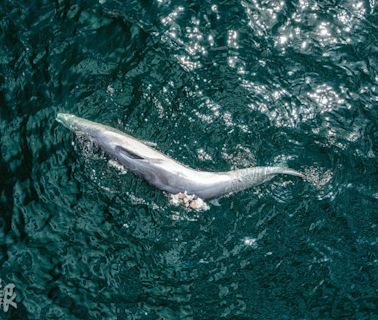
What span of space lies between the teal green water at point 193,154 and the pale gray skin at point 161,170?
36 cm

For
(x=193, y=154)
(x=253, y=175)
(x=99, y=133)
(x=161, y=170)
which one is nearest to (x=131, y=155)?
(x=161, y=170)

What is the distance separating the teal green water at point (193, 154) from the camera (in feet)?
29.9

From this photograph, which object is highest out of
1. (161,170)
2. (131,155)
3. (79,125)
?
(79,125)

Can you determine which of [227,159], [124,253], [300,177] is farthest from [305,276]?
[124,253]

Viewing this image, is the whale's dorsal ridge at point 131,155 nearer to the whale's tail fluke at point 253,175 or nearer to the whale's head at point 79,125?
the whale's head at point 79,125

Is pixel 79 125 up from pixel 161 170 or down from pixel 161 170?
up

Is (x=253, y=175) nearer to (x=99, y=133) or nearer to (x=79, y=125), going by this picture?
(x=99, y=133)

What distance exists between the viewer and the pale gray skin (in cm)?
898

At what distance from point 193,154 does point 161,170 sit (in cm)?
106

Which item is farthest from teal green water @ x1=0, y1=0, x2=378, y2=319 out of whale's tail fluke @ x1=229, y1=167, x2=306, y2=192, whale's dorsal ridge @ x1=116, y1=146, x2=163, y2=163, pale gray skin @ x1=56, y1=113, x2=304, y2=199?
whale's dorsal ridge @ x1=116, y1=146, x2=163, y2=163

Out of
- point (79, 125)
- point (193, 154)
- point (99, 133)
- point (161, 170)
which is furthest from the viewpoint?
point (193, 154)

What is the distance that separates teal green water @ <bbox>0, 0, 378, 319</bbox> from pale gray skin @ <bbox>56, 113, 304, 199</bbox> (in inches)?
14.1

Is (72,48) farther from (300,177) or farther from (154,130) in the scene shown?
(300,177)

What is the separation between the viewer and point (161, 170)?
8961 mm
